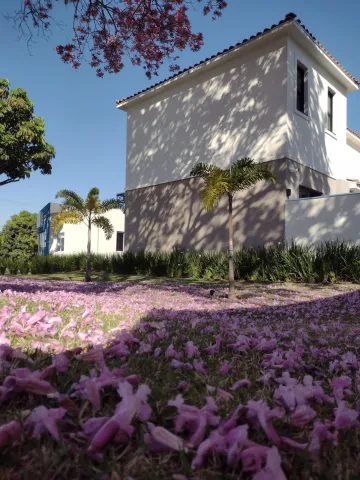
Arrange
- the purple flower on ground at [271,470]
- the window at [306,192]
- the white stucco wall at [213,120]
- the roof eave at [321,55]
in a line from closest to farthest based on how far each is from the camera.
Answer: the purple flower on ground at [271,470] < the roof eave at [321,55] < the white stucco wall at [213,120] < the window at [306,192]

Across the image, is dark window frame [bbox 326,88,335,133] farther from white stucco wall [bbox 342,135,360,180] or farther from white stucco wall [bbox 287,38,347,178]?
white stucco wall [bbox 342,135,360,180]

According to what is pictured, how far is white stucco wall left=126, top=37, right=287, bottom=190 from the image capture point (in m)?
12.4

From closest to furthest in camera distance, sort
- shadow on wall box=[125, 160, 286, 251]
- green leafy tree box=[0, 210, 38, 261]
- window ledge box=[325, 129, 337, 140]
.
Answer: shadow on wall box=[125, 160, 286, 251] < window ledge box=[325, 129, 337, 140] < green leafy tree box=[0, 210, 38, 261]

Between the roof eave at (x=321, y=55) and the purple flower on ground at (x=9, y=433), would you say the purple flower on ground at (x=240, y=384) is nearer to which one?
the purple flower on ground at (x=9, y=433)

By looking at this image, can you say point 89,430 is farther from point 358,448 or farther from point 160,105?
point 160,105

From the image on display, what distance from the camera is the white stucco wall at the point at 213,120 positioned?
1236 centimetres

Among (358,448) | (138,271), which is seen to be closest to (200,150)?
(138,271)

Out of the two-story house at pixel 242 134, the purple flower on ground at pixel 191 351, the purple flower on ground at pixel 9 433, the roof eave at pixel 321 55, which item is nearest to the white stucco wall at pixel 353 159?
the two-story house at pixel 242 134

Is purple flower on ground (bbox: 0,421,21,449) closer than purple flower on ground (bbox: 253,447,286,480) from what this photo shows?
No

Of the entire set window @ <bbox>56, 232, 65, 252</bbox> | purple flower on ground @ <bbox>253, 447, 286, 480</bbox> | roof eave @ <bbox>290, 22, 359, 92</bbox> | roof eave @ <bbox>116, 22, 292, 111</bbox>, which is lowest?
purple flower on ground @ <bbox>253, 447, 286, 480</bbox>

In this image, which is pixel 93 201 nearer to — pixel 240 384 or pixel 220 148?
pixel 220 148

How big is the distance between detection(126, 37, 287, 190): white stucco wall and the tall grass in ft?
11.1

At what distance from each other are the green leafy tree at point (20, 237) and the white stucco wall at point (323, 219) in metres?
30.0

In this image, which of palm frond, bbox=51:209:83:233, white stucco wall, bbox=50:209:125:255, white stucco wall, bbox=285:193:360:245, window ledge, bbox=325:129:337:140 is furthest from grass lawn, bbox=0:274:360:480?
white stucco wall, bbox=50:209:125:255
